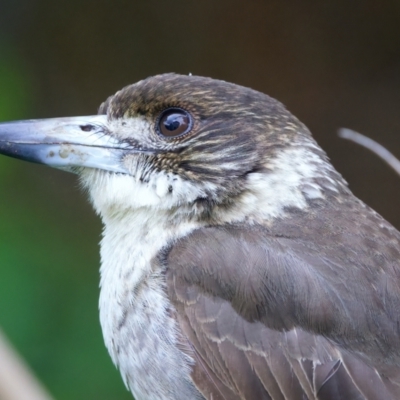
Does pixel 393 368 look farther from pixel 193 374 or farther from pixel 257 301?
pixel 193 374

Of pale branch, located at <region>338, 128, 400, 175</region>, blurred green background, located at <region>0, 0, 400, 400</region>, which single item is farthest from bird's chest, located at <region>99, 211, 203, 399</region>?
blurred green background, located at <region>0, 0, 400, 400</region>

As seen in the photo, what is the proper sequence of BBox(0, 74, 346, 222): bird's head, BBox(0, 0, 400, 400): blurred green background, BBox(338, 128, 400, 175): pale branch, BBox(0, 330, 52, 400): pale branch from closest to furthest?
1. BBox(0, 330, 52, 400): pale branch
2. BBox(0, 74, 346, 222): bird's head
3. BBox(338, 128, 400, 175): pale branch
4. BBox(0, 0, 400, 400): blurred green background

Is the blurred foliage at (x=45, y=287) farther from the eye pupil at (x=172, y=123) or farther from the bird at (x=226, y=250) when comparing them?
the eye pupil at (x=172, y=123)

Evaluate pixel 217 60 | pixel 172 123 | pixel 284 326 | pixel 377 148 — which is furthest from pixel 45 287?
pixel 284 326

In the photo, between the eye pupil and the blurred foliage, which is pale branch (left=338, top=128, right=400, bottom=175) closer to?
the eye pupil

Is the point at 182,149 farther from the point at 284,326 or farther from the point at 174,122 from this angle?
the point at 284,326

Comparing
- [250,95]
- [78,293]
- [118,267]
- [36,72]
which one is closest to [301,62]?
[36,72]

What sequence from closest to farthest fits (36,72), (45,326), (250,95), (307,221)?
(307,221), (250,95), (45,326), (36,72)
